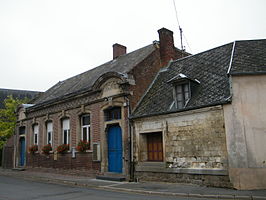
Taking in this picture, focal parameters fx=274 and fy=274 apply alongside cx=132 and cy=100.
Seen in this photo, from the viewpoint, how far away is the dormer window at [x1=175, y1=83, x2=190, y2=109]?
1141 centimetres

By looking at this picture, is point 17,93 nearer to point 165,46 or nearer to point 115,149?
point 165,46

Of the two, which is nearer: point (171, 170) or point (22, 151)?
point (171, 170)

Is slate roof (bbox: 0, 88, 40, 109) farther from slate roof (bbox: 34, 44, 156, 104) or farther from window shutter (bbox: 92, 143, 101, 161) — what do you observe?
window shutter (bbox: 92, 143, 101, 161)

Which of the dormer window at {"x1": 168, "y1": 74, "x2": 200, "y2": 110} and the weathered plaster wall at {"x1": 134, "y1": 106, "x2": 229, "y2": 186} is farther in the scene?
the dormer window at {"x1": 168, "y1": 74, "x2": 200, "y2": 110}

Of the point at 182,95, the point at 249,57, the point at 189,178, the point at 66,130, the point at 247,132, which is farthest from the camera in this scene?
the point at 66,130

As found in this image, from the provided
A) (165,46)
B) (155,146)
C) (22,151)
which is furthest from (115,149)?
(22,151)

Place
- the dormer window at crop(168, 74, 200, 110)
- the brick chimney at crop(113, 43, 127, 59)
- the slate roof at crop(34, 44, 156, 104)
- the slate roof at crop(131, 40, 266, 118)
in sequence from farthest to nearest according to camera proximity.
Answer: the brick chimney at crop(113, 43, 127, 59), the slate roof at crop(34, 44, 156, 104), the dormer window at crop(168, 74, 200, 110), the slate roof at crop(131, 40, 266, 118)

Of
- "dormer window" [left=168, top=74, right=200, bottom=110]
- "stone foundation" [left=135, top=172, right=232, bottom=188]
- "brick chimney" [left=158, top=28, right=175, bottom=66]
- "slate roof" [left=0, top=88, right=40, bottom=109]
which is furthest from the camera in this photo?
"slate roof" [left=0, top=88, right=40, bottom=109]

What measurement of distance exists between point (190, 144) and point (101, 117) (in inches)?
218

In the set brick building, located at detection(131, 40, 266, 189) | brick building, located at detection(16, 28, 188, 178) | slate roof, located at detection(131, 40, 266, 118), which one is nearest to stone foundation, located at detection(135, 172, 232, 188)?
brick building, located at detection(131, 40, 266, 189)

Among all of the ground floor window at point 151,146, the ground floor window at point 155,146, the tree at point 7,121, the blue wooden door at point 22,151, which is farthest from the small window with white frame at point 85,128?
the tree at point 7,121

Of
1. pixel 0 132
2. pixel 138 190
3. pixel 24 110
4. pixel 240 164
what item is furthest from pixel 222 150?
pixel 0 132

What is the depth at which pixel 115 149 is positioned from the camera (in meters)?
13.8

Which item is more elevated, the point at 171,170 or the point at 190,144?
the point at 190,144
